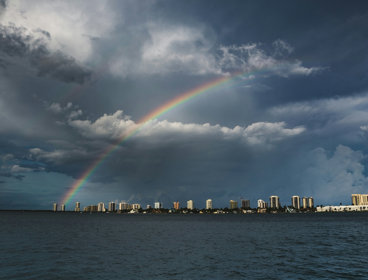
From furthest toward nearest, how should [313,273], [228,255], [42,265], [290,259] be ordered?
[228,255]
[290,259]
[42,265]
[313,273]

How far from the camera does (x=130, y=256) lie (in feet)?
154

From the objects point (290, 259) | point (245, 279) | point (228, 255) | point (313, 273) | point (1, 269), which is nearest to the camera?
point (245, 279)

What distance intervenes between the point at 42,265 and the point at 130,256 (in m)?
12.7

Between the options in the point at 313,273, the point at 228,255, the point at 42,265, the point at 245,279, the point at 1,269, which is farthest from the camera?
the point at 228,255

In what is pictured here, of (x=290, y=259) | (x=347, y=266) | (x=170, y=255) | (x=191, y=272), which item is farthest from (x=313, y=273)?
(x=170, y=255)

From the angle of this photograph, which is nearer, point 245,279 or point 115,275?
point 245,279

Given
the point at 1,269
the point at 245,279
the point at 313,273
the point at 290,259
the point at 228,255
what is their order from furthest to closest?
the point at 228,255 < the point at 290,259 < the point at 1,269 < the point at 313,273 < the point at 245,279

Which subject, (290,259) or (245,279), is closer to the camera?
(245,279)

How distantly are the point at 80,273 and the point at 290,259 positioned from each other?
92.1 ft

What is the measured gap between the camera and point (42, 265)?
129ft

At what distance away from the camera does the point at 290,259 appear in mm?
42906

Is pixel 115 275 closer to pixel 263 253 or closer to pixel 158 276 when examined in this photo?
pixel 158 276

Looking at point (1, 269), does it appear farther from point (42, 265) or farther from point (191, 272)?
point (191, 272)

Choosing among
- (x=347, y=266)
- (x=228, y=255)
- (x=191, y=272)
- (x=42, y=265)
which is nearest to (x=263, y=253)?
(x=228, y=255)
